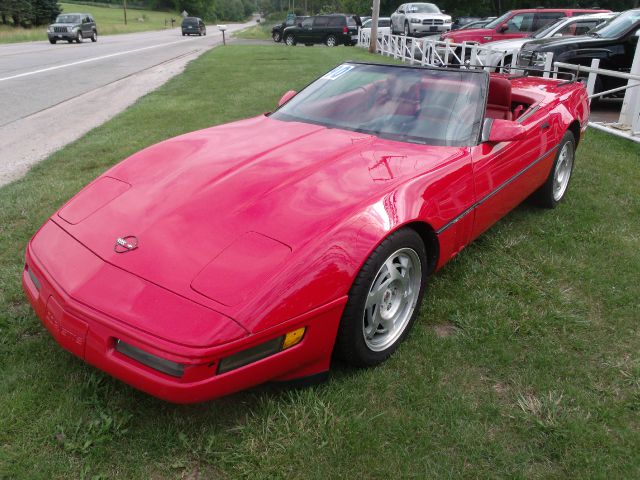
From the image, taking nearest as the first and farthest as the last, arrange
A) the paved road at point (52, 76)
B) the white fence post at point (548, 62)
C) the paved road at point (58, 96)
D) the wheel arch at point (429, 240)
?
1. the wheel arch at point (429, 240)
2. the paved road at point (58, 96)
3. the white fence post at point (548, 62)
4. the paved road at point (52, 76)

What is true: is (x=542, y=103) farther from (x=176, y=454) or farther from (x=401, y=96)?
(x=176, y=454)

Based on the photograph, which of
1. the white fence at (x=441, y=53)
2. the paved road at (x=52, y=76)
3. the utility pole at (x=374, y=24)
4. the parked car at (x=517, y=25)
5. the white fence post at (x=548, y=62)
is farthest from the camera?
the utility pole at (x=374, y=24)

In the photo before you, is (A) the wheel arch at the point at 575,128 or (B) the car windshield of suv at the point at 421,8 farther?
(B) the car windshield of suv at the point at 421,8

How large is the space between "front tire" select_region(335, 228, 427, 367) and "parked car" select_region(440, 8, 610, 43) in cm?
1434

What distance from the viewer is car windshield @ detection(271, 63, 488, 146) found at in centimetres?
304

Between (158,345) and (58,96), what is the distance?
10068mm

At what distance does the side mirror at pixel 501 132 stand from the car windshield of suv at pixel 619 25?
720 centimetres

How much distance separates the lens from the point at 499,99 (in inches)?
155

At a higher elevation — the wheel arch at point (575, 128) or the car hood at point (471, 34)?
the car hood at point (471, 34)

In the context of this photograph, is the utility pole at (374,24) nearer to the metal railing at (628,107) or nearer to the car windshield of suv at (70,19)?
the metal railing at (628,107)

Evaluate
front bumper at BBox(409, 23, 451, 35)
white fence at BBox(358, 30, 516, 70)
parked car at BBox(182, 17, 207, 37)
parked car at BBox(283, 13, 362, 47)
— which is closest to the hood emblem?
white fence at BBox(358, 30, 516, 70)

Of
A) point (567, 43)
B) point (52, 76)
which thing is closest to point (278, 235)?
point (567, 43)

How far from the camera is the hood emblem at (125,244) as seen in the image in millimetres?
2090

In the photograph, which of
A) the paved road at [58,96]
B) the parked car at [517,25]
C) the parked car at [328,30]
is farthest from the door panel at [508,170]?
the parked car at [328,30]
